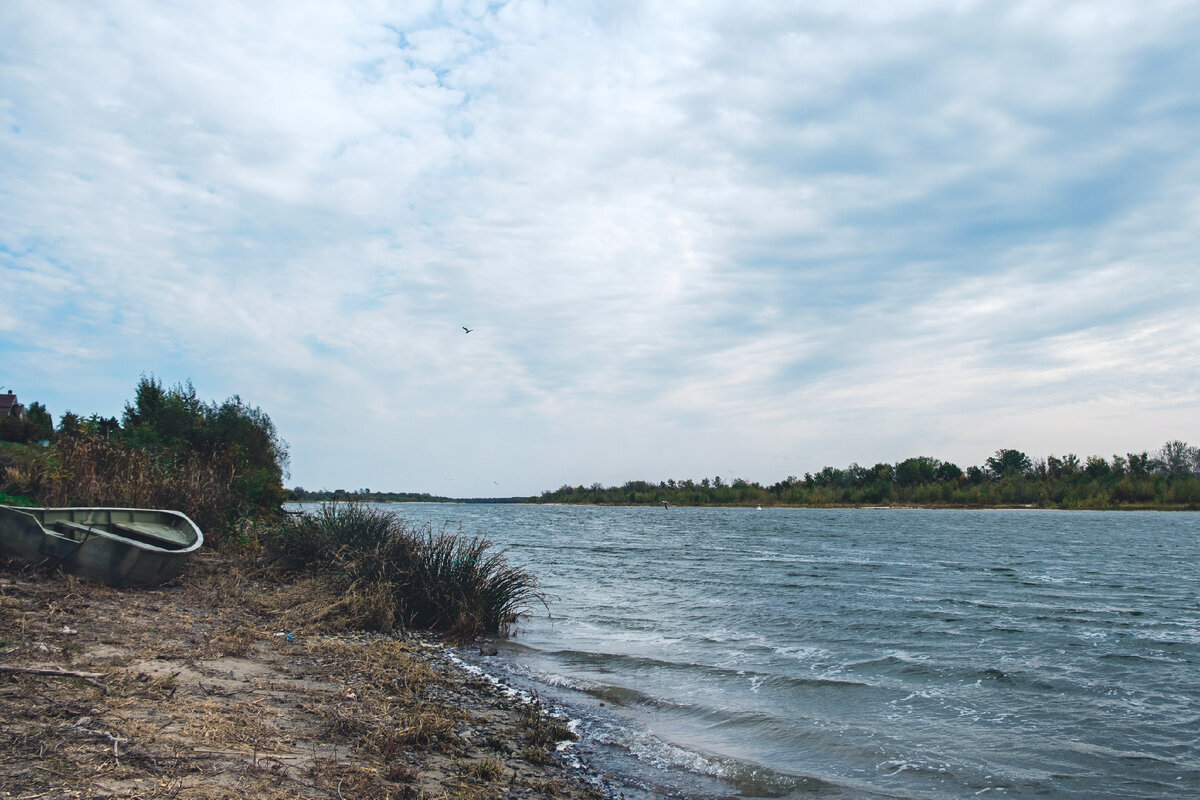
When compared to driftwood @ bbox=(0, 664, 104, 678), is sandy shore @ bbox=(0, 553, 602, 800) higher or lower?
lower

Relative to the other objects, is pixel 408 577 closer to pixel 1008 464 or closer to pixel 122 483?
pixel 122 483

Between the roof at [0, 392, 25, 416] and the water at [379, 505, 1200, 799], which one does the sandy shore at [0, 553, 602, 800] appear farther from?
the roof at [0, 392, 25, 416]

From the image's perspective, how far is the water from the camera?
319 inches

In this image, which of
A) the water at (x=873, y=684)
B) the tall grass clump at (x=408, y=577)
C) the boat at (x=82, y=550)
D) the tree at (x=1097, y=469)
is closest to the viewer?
the water at (x=873, y=684)

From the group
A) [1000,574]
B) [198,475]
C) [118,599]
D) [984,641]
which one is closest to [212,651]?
[118,599]

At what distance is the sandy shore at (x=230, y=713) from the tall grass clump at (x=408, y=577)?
1792mm

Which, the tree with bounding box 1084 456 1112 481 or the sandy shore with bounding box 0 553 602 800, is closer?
the sandy shore with bounding box 0 553 602 800

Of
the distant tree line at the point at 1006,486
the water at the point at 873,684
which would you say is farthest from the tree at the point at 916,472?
the water at the point at 873,684

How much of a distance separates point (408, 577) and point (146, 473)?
8.52 metres

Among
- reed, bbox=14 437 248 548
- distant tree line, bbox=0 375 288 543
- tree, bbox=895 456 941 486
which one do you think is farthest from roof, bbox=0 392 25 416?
tree, bbox=895 456 941 486

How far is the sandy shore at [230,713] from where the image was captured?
15.4 feet

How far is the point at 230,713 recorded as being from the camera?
20.4ft

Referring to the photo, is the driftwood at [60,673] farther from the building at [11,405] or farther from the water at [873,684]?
the building at [11,405]

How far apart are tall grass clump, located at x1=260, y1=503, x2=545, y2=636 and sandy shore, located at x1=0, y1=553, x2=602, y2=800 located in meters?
1.79
